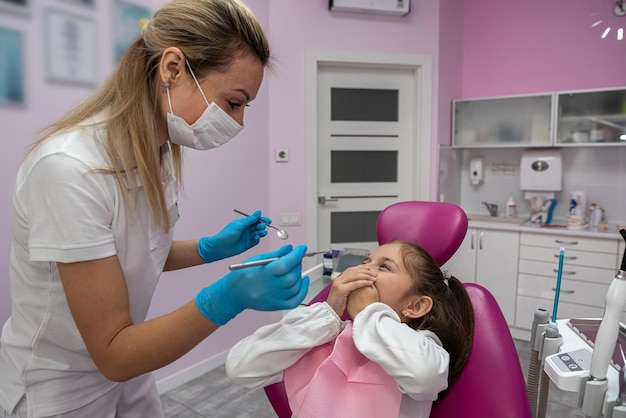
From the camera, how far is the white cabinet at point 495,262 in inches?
123

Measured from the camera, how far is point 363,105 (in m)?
3.44

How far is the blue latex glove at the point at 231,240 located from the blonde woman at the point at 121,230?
0.84 feet

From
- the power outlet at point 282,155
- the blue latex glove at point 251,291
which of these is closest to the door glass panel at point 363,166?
the power outlet at point 282,155

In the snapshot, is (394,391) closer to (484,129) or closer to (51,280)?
(51,280)

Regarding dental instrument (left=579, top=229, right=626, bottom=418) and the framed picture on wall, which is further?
the framed picture on wall

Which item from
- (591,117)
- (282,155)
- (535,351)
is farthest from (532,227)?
(535,351)

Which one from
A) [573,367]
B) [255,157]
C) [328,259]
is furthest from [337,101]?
[573,367]

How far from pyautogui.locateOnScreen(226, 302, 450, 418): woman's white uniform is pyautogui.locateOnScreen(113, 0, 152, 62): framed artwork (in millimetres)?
1491

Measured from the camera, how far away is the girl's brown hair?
45.8 inches

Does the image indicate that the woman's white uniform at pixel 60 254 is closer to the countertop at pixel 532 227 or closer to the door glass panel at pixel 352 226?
the door glass panel at pixel 352 226

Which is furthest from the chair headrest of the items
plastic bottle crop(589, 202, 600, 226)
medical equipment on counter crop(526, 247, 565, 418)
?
plastic bottle crop(589, 202, 600, 226)

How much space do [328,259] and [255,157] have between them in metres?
1.26

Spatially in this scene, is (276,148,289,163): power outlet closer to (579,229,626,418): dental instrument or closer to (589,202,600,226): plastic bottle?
(589,202,600,226): plastic bottle

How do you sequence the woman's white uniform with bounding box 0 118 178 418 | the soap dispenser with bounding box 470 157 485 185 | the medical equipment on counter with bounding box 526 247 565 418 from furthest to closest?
1. the soap dispenser with bounding box 470 157 485 185
2. the medical equipment on counter with bounding box 526 247 565 418
3. the woman's white uniform with bounding box 0 118 178 418
